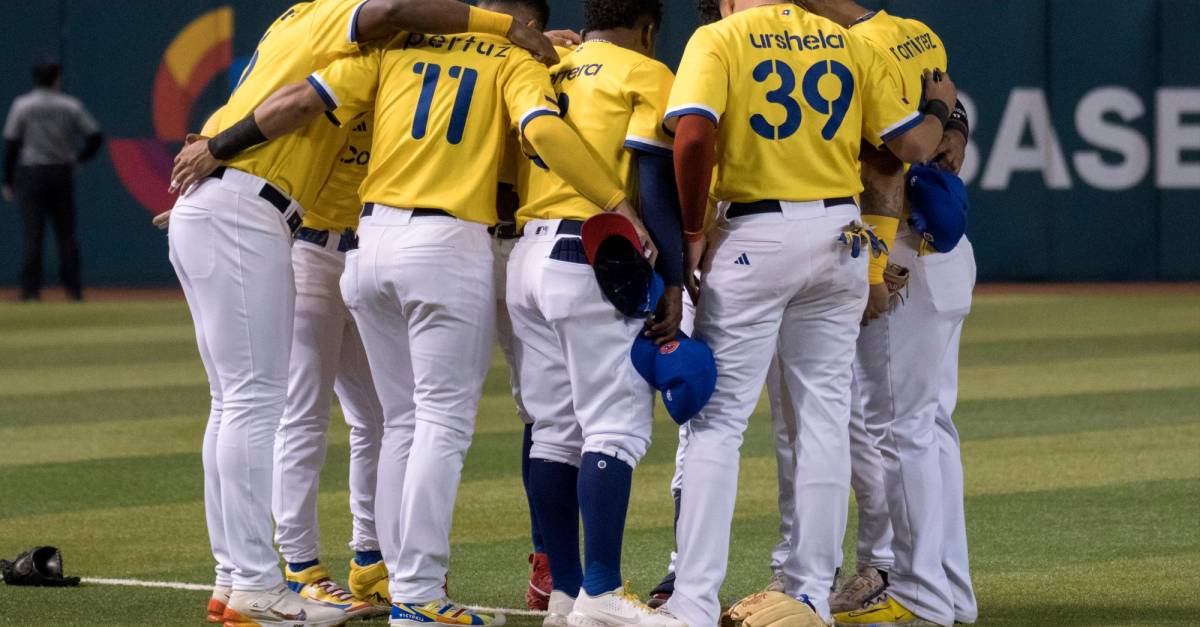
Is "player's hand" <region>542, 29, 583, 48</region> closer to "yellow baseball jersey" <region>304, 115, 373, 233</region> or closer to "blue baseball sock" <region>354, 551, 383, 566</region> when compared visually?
"yellow baseball jersey" <region>304, 115, 373, 233</region>

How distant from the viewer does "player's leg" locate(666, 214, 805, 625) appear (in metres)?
4.84

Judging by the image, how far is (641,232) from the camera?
4.84 metres

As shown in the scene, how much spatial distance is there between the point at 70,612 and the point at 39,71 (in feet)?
41.6

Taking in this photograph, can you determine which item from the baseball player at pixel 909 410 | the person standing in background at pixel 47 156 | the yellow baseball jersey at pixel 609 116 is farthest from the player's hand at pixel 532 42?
the person standing in background at pixel 47 156

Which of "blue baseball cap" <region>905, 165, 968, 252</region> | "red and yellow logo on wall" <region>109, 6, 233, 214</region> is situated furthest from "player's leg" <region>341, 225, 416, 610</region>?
"red and yellow logo on wall" <region>109, 6, 233, 214</region>

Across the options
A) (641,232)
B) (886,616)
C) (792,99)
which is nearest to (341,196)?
(641,232)

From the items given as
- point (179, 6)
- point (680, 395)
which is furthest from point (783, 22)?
point (179, 6)

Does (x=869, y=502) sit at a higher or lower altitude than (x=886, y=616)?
higher

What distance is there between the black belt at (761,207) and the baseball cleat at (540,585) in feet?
4.68

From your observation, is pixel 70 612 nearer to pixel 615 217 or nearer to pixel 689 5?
pixel 615 217

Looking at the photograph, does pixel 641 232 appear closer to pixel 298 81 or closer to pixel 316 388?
pixel 298 81

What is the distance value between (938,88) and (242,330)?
226 cm

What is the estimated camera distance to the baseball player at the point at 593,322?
4926 mm

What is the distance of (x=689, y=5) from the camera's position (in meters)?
18.3
